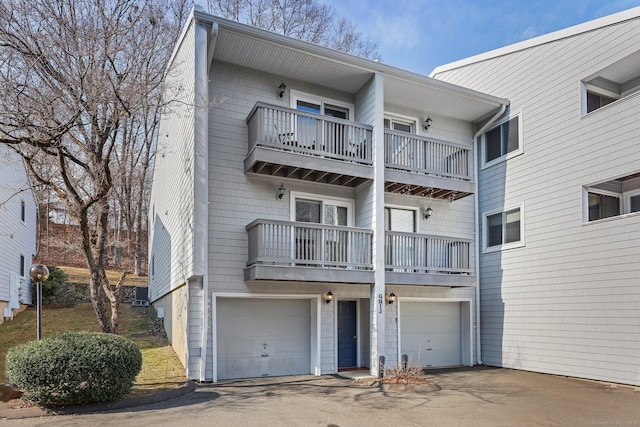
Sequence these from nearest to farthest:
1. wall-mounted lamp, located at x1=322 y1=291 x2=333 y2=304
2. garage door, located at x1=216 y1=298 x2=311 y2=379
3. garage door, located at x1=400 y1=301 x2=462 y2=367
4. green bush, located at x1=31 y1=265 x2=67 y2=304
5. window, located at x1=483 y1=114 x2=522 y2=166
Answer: garage door, located at x1=216 y1=298 x2=311 y2=379 < wall-mounted lamp, located at x1=322 y1=291 x2=333 y2=304 < garage door, located at x1=400 y1=301 x2=462 y2=367 < window, located at x1=483 y1=114 x2=522 y2=166 < green bush, located at x1=31 y1=265 x2=67 y2=304

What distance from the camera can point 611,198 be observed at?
11.5 metres

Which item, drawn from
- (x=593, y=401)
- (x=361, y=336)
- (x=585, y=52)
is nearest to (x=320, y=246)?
(x=361, y=336)

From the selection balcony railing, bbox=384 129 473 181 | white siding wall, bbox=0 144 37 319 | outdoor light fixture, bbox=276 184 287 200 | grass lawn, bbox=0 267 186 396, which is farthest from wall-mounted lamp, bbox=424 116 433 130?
white siding wall, bbox=0 144 37 319

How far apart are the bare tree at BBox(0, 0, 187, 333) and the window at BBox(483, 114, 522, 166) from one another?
31.5 feet

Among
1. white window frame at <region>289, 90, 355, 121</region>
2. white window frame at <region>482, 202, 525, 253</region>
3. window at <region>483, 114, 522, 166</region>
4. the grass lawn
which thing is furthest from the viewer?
window at <region>483, 114, 522, 166</region>

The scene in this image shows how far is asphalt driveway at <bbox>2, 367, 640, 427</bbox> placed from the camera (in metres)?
6.96

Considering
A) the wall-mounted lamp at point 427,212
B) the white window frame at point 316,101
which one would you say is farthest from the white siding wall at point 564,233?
the white window frame at point 316,101

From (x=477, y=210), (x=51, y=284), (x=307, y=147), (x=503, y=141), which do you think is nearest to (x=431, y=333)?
(x=477, y=210)

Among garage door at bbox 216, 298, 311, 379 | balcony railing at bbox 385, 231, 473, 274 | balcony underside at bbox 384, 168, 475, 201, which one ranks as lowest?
garage door at bbox 216, 298, 311, 379

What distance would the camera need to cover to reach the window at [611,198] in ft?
36.4

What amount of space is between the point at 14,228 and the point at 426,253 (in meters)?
14.5

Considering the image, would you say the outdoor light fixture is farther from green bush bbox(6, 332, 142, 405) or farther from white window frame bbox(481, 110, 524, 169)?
white window frame bbox(481, 110, 524, 169)

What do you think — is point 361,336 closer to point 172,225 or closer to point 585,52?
point 172,225

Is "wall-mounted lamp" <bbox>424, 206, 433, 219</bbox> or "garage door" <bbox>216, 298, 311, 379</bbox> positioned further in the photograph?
"wall-mounted lamp" <bbox>424, 206, 433, 219</bbox>
